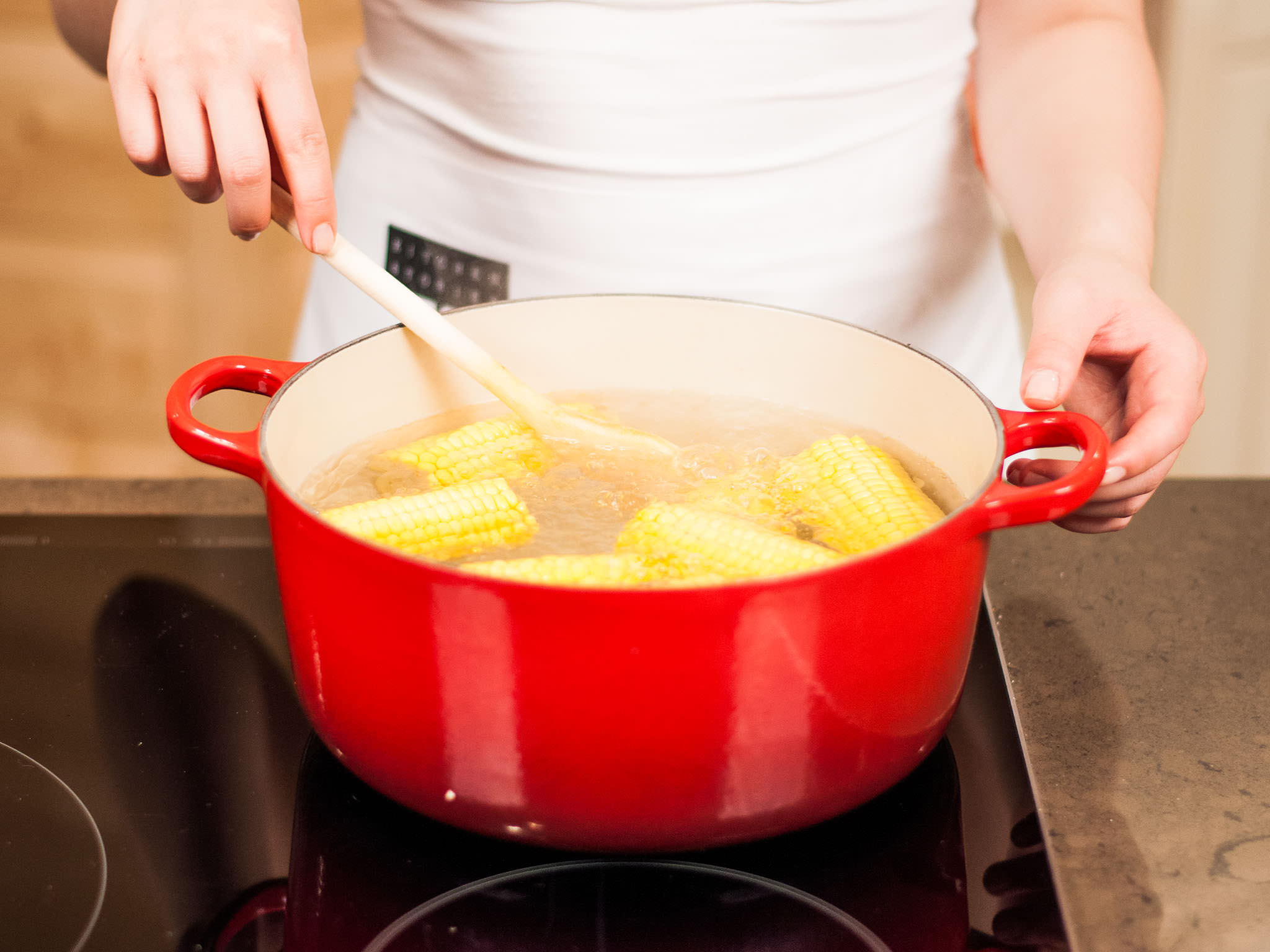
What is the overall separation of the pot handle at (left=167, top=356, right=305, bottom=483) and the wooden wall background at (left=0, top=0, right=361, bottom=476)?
1.81 meters

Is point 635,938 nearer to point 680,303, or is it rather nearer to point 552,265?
point 680,303

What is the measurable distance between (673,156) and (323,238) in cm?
Answer: 43

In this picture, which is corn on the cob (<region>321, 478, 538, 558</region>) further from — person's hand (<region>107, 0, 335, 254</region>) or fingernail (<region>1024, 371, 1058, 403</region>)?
fingernail (<region>1024, 371, 1058, 403</region>)

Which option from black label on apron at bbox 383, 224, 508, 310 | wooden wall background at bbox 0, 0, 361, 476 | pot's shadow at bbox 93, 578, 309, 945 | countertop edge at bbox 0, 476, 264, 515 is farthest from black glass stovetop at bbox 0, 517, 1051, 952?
wooden wall background at bbox 0, 0, 361, 476

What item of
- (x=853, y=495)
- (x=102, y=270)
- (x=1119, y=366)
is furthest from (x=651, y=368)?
(x=102, y=270)

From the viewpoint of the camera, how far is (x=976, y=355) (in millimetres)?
1144

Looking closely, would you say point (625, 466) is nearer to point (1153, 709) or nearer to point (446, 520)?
point (446, 520)

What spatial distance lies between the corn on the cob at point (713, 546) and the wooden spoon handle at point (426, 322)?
0.15 meters

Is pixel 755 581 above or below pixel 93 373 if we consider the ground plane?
above

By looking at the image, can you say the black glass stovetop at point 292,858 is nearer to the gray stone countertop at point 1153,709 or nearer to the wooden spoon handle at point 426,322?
the gray stone countertop at point 1153,709

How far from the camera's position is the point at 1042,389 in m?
0.63

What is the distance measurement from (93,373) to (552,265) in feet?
6.22

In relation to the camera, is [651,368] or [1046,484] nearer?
[1046,484]

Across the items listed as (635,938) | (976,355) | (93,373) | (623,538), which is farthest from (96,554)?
(93,373)
